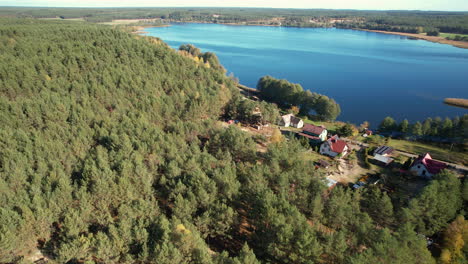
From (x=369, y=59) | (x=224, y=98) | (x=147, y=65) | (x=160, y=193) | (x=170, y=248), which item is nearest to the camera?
(x=170, y=248)

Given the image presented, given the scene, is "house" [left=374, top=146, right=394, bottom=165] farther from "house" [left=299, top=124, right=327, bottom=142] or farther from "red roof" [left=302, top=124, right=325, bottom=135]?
"red roof" [left=302, top=124, right=325, bottom=135]

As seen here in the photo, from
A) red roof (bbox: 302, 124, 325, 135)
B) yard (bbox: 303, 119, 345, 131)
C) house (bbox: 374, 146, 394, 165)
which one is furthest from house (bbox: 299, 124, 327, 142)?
house (bbox: 374, 146, 394, 165)

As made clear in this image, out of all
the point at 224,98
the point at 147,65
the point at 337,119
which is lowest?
the point at 337,119

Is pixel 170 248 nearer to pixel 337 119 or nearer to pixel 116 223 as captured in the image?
→ pixel 116 223

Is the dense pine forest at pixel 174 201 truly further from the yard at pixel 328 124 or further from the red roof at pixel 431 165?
the yard at pixel 328 124

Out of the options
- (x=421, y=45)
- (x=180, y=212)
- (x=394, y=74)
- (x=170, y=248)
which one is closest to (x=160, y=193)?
(x=180, y=212)
